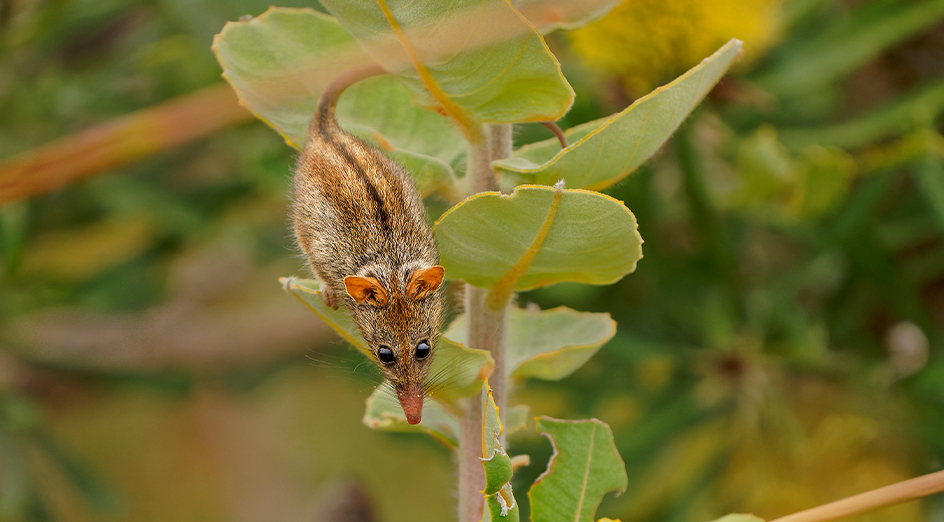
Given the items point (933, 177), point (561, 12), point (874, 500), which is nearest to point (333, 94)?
point (561, 12)

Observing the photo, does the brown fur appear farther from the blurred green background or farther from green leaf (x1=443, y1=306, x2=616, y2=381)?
the blurred green background

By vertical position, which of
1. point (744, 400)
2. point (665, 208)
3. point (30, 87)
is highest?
point (30, 87)

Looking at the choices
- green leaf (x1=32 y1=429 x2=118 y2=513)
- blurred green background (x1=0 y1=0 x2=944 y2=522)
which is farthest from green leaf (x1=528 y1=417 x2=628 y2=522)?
green leaf (x1=32 y1=429 x2=118 y2=513)

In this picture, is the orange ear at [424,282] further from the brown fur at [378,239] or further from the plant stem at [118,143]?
the plant stem at [118,143]

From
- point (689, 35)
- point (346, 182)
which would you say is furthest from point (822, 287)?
point (346, 182)

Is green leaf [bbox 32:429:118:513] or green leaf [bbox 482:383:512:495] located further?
green leaf [bbox 32:429:118:513]

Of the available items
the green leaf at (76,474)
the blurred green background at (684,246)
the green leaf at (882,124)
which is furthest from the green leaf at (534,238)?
the green leaf at (76,474)

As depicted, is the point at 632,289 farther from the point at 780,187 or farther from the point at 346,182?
the point at 346,182
